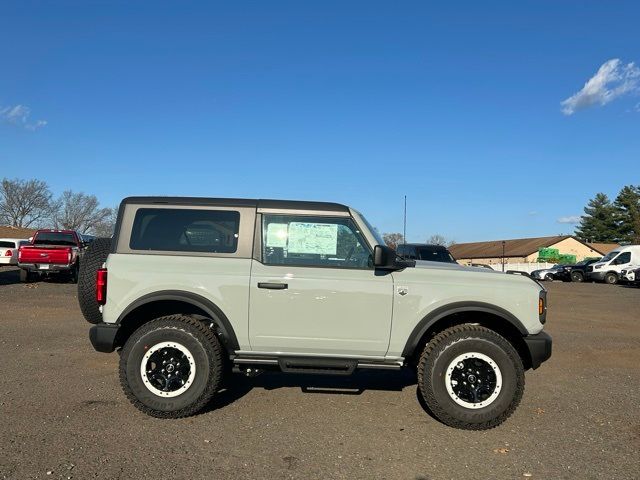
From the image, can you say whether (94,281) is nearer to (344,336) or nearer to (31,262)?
(344,336)

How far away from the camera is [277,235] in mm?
4977

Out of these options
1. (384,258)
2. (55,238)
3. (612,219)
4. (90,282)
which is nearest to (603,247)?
(612,219)

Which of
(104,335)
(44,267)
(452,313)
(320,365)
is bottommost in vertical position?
(320,365)

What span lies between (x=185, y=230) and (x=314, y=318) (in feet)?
5.01

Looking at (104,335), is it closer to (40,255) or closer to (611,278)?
(40,255)

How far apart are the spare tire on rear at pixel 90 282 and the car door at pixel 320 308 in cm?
164

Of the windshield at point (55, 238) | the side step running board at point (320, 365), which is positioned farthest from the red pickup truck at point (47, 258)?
the side step running board at point (320, 365)

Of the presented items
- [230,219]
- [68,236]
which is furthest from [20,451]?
[68,236]

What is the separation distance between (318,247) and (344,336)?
0.87m

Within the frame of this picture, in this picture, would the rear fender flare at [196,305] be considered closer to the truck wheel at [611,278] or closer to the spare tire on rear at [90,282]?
the spare tire on rear at [90,282]

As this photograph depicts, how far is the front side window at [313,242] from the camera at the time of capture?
4.88 meters

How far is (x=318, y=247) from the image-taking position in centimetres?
493

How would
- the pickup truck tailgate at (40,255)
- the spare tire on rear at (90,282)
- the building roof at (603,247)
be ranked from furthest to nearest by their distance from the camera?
the building roof at (603,247) < the pickup truck tailgate at (40,255) < the spare tire on rear at (90,282)

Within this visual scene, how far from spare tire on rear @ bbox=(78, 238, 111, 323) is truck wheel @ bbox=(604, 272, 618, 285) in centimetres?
3201
